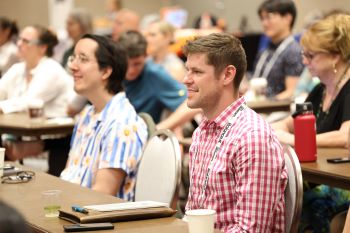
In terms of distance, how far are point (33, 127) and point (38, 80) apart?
999 millimetres

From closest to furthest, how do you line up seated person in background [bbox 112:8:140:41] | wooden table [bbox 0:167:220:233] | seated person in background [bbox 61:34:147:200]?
wooden table [bbox 0:167:220:233], seated person in background [bbox 61:34:147:200], seated person in background [bbox 112:8:140:41]

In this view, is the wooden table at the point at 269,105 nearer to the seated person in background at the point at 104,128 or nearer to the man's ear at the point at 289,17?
the man's ear at the point at 289,17

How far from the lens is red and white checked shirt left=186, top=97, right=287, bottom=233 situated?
2402 mm

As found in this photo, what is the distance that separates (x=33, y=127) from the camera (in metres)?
4.63

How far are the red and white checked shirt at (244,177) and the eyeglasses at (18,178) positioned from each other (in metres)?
0.84

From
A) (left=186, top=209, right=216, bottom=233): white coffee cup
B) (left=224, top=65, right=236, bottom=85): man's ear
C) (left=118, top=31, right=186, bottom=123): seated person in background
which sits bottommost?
(left=186, top=209, right=216, bottom=233): white coffee cup

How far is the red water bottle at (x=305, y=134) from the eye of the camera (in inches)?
127

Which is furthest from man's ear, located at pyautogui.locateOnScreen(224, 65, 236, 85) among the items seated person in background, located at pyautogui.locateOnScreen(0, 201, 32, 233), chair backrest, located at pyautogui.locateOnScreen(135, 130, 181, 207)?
seated person in background, located at pyautogui.locateOnScreen(0, 201, 32, 233)

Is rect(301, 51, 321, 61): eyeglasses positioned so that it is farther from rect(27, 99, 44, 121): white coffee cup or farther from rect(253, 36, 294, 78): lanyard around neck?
rect(253, 36, 294, 78): lanyard around neck

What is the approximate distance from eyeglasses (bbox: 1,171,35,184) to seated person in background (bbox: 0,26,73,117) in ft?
7.00

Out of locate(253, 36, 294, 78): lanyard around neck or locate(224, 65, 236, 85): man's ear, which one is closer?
locate(224, 65, 236, 85): man's ear

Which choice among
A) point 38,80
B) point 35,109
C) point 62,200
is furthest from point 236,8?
point 62,200

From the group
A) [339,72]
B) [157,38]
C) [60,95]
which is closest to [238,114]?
[339,72]

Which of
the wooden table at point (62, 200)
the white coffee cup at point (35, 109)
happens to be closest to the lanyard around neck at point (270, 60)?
the white coffee cup at point (35, 109)
